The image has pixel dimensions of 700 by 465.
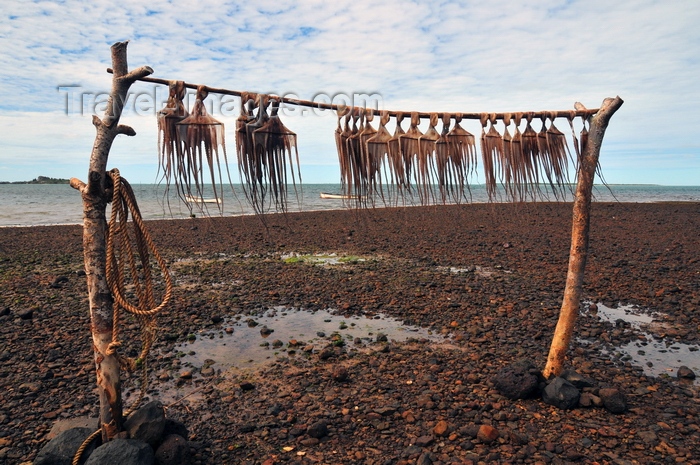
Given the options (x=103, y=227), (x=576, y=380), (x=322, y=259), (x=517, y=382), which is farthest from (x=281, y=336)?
(x=322, y=259)

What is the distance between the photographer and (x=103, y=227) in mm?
3789

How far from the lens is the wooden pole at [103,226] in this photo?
144 inches

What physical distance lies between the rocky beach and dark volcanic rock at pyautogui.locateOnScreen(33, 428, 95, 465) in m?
0.74

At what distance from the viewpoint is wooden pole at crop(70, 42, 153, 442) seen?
12.0 ft

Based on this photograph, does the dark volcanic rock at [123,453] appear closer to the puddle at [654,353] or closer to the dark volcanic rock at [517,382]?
the dark volcanic rock at [517,382]

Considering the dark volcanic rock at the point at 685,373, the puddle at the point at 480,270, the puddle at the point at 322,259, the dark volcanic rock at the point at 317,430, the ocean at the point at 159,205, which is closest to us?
the dark volcanic rock at the point at 317,430

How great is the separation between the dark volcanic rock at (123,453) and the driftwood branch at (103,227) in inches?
11.8

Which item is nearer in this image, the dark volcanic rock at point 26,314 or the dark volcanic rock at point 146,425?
the dark volcanic rock at point 146,425

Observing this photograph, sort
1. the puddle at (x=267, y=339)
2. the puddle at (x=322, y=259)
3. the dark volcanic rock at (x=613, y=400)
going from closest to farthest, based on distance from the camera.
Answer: the dark volcanic rock at (x=613, y=400) → the puddle at (x=267, y=339) → the puddle at (x=322, y=259)

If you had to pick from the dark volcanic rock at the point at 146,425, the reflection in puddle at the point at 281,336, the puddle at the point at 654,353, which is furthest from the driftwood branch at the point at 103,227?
the puddle at the point at 654,353

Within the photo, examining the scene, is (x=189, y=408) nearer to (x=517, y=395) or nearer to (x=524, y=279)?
(x=517, y=395)

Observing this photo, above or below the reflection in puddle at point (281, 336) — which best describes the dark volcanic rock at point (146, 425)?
above

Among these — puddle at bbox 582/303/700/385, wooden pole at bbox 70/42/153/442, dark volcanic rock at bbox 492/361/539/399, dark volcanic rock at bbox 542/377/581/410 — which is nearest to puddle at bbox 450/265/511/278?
puddle at bbox 582/303/700/385

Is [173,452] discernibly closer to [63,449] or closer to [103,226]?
[63,449]
